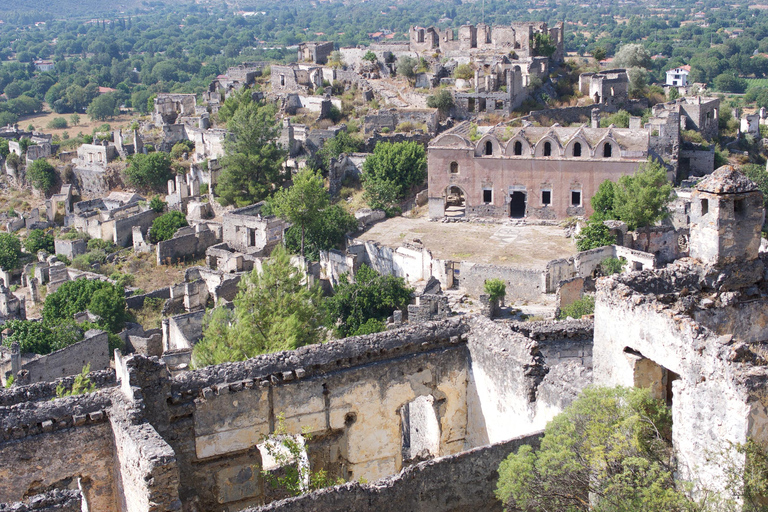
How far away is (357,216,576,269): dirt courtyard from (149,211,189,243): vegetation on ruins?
1008cm

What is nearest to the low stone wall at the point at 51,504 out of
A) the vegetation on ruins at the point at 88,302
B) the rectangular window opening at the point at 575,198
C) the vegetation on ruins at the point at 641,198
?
the vegetation on ruins at the point at 88,302

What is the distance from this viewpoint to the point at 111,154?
6275 centimetres

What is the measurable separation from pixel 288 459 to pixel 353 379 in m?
1.71

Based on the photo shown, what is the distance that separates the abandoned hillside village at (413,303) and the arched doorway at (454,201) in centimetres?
10

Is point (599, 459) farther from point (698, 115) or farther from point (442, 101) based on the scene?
point (442, 101)

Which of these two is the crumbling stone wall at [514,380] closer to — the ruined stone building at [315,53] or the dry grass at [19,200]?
the dry grass at [19,200]

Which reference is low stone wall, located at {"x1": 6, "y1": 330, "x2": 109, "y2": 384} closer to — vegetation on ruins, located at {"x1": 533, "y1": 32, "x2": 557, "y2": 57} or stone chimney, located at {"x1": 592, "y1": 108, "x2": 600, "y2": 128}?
stone chimney, located at {"x1": 592, "y1": 108, "x2": 600, "y2": 128}

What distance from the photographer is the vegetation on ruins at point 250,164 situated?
50.5 m

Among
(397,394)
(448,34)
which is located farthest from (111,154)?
(397,394)

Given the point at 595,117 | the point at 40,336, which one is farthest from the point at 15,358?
the point at 595,117

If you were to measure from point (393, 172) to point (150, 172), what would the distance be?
53.7 ft

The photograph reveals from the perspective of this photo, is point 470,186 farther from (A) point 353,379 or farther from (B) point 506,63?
(A) point 353,379

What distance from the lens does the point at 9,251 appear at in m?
49.8

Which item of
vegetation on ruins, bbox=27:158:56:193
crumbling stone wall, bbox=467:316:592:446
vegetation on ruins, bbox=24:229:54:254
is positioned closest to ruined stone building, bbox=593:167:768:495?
crumbling stone wall, bbox=467:316:592:446
